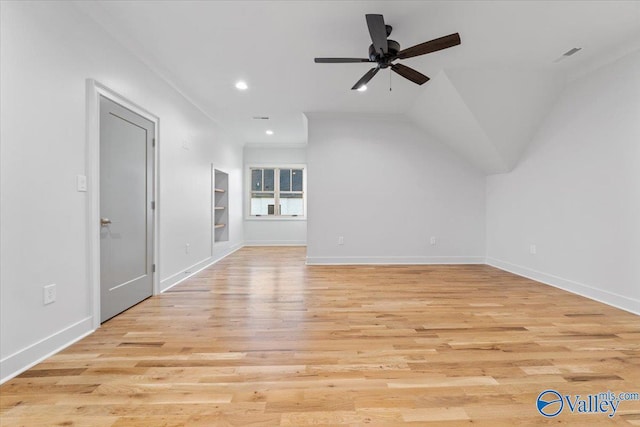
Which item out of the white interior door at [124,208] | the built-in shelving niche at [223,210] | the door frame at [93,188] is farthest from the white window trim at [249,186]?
the door frame at [93,188]

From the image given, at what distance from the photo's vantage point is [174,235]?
3.72m

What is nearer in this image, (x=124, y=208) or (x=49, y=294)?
(x=49, y=294)

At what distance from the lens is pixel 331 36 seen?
2668mm

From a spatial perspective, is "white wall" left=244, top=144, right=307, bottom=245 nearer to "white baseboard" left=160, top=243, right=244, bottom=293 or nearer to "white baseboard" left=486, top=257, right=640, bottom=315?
"white baseboard" left=160, top=243, right=244, bottom=293

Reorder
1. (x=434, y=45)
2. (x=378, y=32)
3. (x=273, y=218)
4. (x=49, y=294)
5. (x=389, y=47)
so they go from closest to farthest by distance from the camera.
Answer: (x=49, y=294)
(x=378, y=32)
(x=434, y=45)
(x=389, y=47)
(x=273, y=218)

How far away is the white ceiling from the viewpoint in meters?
2.29

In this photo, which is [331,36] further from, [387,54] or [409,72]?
[409,72]

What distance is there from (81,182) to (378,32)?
262 cm

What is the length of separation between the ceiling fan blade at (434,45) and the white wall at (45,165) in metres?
2.63

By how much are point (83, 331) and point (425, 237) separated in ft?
15.7

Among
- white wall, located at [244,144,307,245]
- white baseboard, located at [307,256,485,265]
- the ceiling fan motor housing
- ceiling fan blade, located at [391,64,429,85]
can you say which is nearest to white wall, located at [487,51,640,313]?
white baseboard, located at [307,256,485,265]

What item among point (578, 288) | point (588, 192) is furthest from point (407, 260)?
point (588, 192)

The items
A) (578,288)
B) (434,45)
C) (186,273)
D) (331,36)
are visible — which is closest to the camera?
(434,45)

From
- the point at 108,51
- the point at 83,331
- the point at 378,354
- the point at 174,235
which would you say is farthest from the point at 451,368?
the point at 108,51
